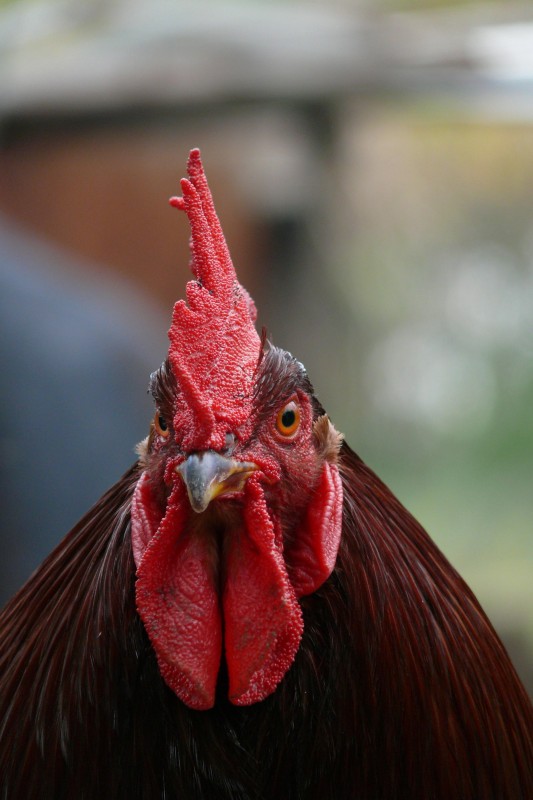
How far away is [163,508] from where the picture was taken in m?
2.03

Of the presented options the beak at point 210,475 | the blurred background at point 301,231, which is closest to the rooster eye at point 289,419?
the beak at point 210,475

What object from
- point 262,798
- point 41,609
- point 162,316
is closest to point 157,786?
point 262,798

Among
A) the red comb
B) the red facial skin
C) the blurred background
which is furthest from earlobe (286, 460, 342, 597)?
the blurred background

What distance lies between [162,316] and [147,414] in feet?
6.10

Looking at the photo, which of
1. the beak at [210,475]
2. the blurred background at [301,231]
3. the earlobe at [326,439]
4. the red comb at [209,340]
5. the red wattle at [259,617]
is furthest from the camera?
the blurred background at [301,231]

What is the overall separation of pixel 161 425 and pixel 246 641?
0.45 m

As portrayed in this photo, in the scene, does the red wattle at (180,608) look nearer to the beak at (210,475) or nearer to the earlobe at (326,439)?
the beak at (210,475)

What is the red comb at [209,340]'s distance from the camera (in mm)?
1852

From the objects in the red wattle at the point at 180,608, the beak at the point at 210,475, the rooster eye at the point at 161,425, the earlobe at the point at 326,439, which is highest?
the earlobe at the point at 326,439

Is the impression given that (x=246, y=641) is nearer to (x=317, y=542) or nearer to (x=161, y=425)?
(x=317, y=542)

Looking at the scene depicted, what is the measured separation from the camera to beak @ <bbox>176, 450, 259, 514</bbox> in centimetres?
173

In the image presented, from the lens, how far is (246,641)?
1.98m

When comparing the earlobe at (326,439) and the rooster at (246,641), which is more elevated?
the earlobe at (326,439)

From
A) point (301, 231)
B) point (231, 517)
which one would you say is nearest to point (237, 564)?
point (231, 517)
